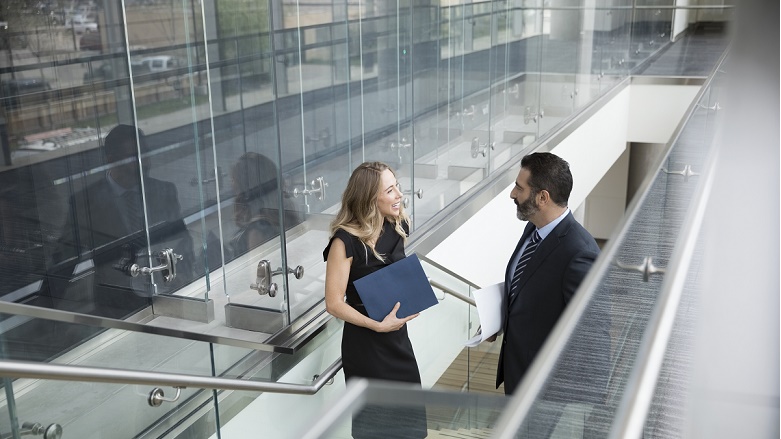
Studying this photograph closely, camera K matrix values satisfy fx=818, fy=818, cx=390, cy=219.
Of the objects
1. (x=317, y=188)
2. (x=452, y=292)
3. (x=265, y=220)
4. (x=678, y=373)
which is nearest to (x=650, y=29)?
(x=452, y=292)

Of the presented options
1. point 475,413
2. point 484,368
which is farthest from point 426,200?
point 475,413

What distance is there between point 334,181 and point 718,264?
109 inches

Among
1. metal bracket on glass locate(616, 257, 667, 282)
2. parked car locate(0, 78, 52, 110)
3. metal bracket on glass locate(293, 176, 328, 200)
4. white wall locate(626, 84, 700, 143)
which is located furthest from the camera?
white wall locate(626, 84, 700, 143)

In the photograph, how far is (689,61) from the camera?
14172 mm

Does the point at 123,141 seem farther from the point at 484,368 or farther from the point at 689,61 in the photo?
the point at 689,61

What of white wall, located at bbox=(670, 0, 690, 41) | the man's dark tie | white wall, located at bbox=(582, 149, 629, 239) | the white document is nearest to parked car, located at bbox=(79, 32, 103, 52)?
the white document

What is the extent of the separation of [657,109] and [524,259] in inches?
392

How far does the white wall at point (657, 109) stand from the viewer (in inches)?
493

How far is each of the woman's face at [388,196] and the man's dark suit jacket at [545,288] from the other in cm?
65

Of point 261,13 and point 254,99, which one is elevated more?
point 261,13

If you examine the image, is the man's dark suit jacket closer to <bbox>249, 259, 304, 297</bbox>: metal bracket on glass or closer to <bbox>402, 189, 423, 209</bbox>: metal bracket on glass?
<bbox>249, 259, 304, 297</bbox>: metal bracket on glass

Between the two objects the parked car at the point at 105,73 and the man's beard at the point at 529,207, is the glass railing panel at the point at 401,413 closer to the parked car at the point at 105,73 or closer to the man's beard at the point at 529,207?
the man's beard at the point at 529,207

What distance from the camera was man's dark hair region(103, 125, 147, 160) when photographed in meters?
Result: 3.47

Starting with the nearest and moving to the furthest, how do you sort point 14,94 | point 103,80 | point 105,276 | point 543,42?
point 14,94, point 103,80, point 105,276, point 543,42
